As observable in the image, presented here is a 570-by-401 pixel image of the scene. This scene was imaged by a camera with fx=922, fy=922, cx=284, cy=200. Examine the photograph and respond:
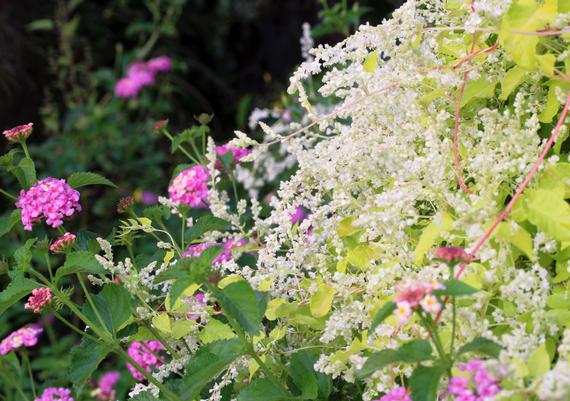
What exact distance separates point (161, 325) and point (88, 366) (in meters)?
0.17

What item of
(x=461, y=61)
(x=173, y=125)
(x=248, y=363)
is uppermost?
(x=461, y=61)

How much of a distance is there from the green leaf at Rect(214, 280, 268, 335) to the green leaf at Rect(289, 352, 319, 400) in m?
0.20

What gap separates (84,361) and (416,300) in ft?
2.01

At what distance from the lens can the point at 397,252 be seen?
57.9 inches

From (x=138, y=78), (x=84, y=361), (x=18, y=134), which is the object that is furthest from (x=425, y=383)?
(x=138, y=78)

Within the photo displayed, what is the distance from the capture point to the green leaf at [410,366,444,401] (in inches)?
44.0

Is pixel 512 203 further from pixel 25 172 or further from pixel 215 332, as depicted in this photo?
pixel 25 172

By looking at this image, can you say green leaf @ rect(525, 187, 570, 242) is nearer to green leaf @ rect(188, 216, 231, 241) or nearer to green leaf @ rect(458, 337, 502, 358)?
green leaf @ rect(458, 337, 502, 358)

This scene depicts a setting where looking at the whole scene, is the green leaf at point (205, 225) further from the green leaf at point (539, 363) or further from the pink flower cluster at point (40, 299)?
the green leaf at point (539, 363)

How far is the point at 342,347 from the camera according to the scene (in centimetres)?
150

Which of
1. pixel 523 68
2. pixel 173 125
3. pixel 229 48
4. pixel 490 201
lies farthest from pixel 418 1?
pixel 229 48

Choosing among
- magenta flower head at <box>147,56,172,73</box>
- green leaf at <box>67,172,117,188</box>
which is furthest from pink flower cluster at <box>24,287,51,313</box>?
magenta flower head at <box>147,56,172,73</box>

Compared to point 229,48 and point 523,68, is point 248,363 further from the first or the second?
point 229,48

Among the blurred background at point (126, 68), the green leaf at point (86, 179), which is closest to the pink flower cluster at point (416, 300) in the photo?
the green leaf at point (86, 179)
